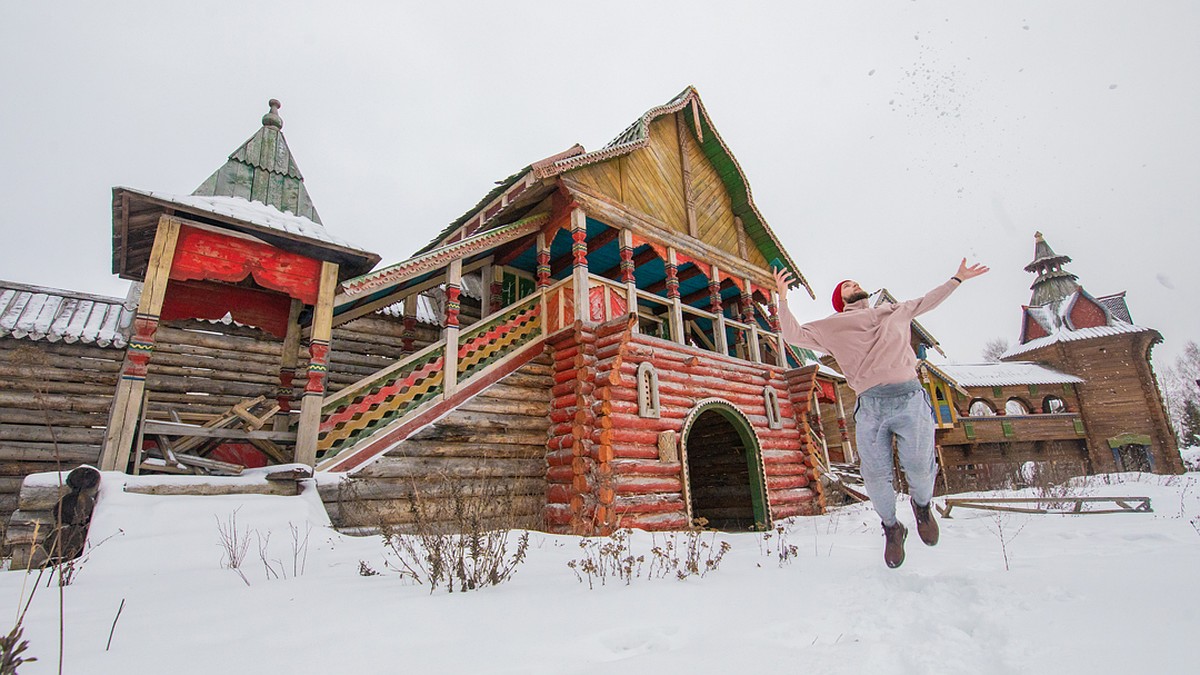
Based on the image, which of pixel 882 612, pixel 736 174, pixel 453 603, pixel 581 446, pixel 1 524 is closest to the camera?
pixel 882 612

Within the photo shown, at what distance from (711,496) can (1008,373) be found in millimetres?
25342

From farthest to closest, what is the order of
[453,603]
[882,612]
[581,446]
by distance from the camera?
[581,446]
[453,603]
[882,612]

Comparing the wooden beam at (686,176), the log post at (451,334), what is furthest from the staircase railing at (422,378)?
the wooden beam at (686,176)

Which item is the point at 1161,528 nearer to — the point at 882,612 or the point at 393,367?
the point at 882,612

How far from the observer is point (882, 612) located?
2725mm

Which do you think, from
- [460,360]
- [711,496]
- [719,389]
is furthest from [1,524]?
[711,496]

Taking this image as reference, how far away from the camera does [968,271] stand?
12.3 feet

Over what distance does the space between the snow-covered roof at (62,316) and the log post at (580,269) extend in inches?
289

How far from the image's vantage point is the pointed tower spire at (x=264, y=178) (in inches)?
316

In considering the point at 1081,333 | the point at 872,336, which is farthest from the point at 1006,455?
the point at 872,336

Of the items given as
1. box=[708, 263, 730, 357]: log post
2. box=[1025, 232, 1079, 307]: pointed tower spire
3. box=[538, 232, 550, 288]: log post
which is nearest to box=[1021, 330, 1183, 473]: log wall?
box=[1025, 232, 1079, 307]: pointed tower spire

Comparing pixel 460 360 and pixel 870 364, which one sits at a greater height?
pixel 460 360

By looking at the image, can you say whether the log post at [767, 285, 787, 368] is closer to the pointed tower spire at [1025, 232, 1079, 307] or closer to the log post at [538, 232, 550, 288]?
the log post at [538, 232, 550, 288]

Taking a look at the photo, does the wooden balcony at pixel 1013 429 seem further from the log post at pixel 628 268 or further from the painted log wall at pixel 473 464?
the painted log wall at pixel 473 464
